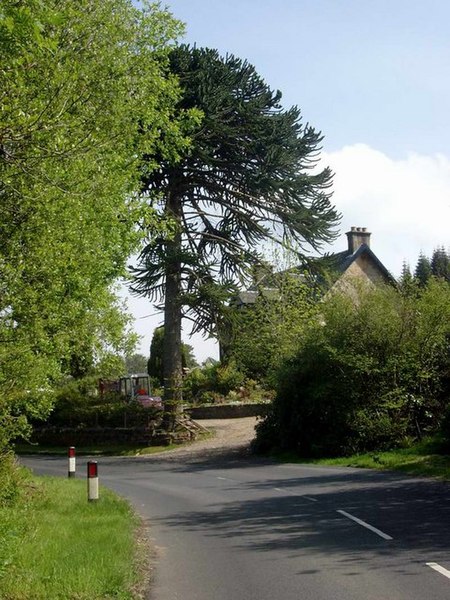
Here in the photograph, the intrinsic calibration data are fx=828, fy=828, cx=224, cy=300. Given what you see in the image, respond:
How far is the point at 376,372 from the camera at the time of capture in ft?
89.0

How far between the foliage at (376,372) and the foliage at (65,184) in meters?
10.4

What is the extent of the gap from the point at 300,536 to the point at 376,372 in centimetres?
1596

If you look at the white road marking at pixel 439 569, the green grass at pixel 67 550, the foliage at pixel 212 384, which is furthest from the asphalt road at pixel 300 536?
the foliage at pixel 212 384

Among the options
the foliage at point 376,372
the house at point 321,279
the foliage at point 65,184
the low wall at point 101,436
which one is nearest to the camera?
the foliage at point 65,184

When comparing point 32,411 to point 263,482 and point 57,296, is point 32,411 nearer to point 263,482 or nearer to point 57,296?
point 57,296

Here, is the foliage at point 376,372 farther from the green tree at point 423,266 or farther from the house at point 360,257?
the green tree at point 423,266

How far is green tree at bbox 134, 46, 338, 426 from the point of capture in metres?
33.7

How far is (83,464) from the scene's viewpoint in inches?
1208

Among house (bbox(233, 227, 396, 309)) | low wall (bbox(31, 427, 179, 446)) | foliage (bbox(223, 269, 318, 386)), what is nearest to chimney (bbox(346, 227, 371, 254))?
house (bbox(233, 227, 396, 309))

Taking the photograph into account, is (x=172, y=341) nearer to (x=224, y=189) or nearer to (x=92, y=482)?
(x=224, y=189)

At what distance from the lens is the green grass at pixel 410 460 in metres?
20.6

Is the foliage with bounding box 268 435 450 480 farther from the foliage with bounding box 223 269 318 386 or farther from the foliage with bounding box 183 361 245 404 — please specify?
the foliage with bounding box 183 361 245 404

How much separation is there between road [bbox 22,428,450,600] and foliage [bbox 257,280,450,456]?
5.15 metres

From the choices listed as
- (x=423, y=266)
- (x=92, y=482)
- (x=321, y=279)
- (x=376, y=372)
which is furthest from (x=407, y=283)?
(x=423, y=266)
